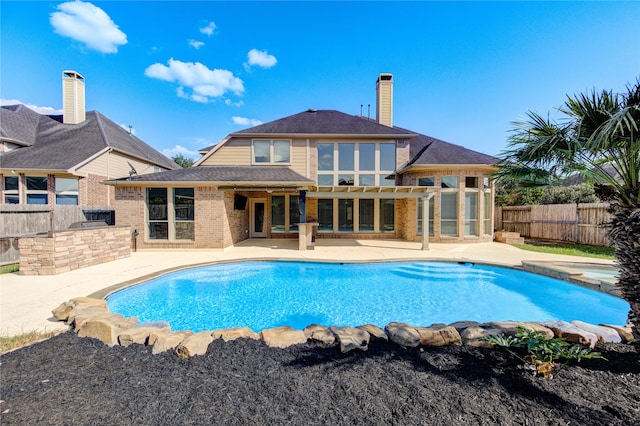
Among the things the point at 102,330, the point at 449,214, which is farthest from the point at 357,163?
the point at 102,330

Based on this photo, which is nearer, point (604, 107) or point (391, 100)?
point (604, 107)

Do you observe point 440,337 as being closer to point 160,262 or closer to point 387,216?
point 160,262

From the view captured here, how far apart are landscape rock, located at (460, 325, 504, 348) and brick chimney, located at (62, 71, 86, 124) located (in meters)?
25.7

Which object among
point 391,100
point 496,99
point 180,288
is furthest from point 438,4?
point 180,288

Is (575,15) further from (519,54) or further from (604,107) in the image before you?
(604,107)

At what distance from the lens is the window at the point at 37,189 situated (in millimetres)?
14164

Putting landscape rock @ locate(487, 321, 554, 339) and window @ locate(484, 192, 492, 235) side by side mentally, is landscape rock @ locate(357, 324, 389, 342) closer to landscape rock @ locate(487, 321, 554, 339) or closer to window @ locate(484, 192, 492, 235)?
landscape rock @ locate(487, 321, 554, 339)

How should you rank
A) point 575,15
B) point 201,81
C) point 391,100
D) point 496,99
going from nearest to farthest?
point 575,15
point 496,99
point 391,100
point 201,81

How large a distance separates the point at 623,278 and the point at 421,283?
4.71 meters

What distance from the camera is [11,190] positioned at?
14.2 meters

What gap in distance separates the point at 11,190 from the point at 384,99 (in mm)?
22167

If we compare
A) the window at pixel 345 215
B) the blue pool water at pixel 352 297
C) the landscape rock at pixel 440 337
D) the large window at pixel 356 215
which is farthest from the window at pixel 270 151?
the landscape rock at pixel 440 337

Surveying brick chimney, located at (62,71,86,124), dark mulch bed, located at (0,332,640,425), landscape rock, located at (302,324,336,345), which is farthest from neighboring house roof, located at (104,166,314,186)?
brick chimney, located at (62,71,86,124)

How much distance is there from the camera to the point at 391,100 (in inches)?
633
